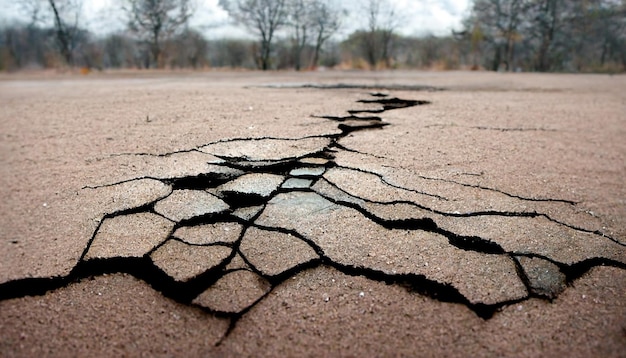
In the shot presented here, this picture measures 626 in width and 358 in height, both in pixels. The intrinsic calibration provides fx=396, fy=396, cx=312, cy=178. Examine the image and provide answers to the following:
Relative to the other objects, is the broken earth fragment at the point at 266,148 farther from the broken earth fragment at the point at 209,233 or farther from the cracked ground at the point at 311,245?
the broken earth fragment at the point at 209,233

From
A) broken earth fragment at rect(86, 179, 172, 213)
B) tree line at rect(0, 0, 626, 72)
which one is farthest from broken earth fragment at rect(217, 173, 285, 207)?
tree line at rect(0, 0, 626, 72)

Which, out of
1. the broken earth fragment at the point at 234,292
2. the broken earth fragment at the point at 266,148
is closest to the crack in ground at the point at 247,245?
the broken earth fragment at the point at 234,292

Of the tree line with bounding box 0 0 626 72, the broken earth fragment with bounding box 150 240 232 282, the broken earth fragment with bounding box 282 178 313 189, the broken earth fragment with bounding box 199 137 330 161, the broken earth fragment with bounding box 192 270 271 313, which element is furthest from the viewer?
the tree line with bounding box 0 0 626 72

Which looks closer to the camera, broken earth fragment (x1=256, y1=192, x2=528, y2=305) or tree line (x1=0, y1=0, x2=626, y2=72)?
broken earth fragment (x1=256, y1=192, x2=528, y2=305)

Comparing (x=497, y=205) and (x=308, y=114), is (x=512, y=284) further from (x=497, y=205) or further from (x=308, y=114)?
(x=308, y=114)

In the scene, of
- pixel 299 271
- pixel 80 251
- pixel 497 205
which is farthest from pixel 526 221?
pixel 80 251

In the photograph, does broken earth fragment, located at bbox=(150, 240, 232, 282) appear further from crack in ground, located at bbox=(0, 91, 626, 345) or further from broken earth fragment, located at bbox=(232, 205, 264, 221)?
broken earth fragment, located at bbox=(232, 205, 264, 221)
